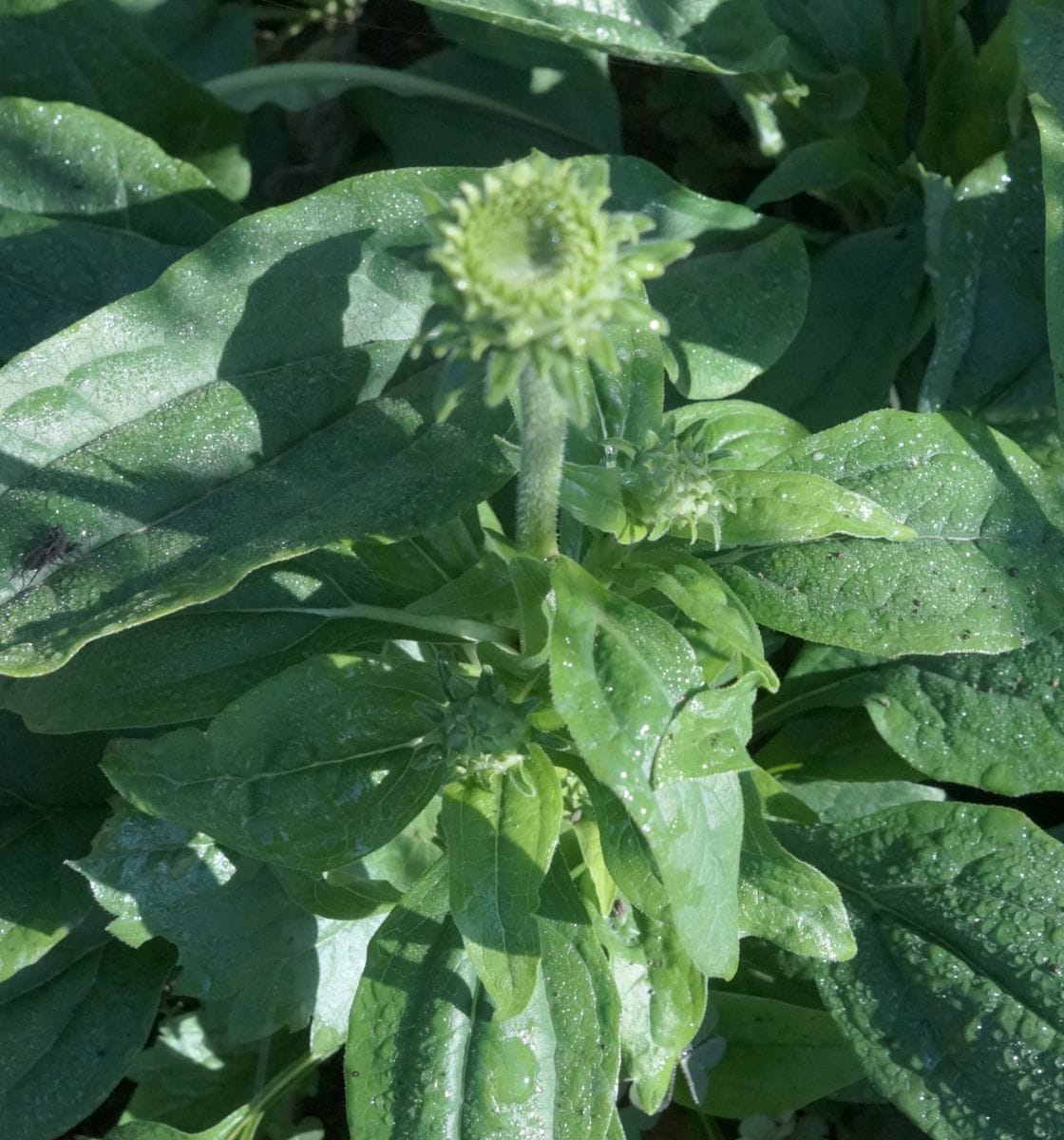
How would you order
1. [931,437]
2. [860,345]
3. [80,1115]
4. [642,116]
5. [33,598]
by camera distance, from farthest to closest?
[642,116]
[860,345]
[80,1115]
[931,437]
[33,598]

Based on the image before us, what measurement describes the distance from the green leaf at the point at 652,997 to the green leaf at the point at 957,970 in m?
0.36

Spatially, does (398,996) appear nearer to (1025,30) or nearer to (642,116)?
(1025,30)

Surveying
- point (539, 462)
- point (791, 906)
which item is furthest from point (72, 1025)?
point (539, 462)

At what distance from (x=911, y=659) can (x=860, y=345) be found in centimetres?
83

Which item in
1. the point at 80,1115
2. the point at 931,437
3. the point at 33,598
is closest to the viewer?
the point at 33,598

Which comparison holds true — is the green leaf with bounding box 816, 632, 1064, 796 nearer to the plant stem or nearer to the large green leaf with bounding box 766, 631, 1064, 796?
the large green leaf with bounding box 766, 631, 1064, 796

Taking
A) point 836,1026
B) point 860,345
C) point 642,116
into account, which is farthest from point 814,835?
point 642,116

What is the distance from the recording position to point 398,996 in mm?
2158

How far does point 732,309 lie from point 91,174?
144cm

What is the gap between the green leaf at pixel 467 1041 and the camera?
207 centimetres

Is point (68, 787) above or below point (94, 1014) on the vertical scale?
above

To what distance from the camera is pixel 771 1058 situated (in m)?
2.54

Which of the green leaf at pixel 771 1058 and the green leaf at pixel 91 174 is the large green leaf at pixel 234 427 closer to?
the green leaf at pixel 91 174

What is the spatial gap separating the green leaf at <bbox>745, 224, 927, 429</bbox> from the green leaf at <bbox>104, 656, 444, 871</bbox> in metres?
1.28
